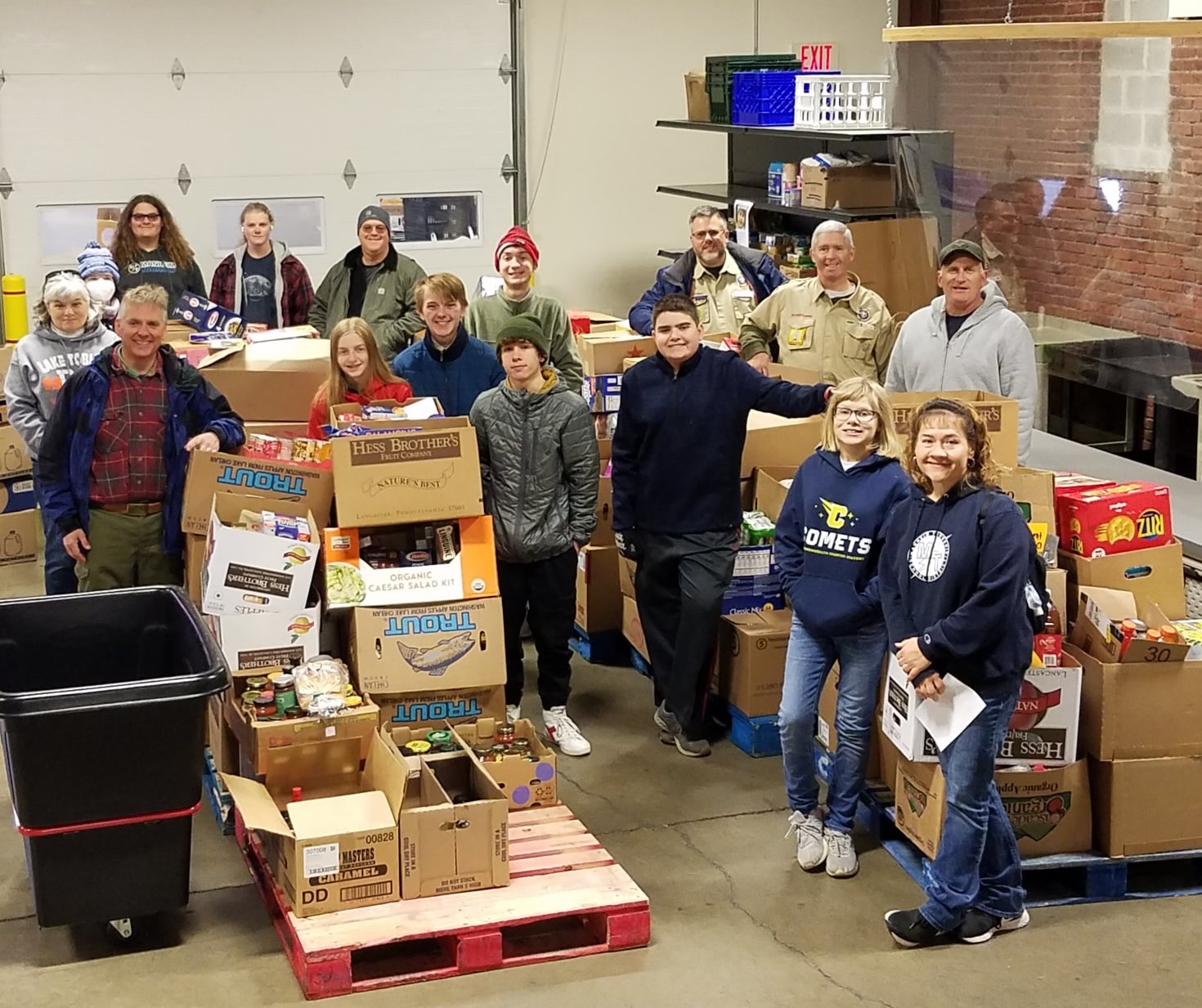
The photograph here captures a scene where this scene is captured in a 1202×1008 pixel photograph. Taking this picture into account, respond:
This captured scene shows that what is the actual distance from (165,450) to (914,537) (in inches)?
94.2

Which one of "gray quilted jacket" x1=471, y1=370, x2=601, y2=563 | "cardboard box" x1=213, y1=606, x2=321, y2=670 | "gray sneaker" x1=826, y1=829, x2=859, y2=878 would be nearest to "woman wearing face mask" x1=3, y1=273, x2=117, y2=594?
"cardboard box" x1=213, y1=606, x2=321, y2=670

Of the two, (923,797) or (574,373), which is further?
(574,373)

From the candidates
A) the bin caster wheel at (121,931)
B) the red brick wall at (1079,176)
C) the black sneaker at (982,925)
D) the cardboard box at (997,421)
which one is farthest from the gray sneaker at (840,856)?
the red brick wall at (1079,176)

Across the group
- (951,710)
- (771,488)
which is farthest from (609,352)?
(951,710)

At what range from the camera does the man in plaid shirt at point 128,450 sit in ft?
15.7

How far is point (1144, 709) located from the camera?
13.9 feet

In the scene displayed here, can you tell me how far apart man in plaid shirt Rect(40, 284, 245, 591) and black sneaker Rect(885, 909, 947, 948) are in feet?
8.20

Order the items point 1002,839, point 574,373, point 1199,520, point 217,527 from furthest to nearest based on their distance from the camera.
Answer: point 574,373
point 1199,520
point 217,527
point 1002,839

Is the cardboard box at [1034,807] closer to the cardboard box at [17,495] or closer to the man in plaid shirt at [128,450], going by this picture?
the man in plaid shirt at [128,450]

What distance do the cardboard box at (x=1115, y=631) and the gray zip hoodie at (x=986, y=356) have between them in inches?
30.1

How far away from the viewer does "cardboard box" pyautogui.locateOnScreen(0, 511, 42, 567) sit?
24.5 feet

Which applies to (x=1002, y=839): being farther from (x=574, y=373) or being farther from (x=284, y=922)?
(x=574, y=373)

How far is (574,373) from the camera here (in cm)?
585

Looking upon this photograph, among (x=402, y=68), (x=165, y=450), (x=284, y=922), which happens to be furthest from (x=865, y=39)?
(x=284, y=922)
